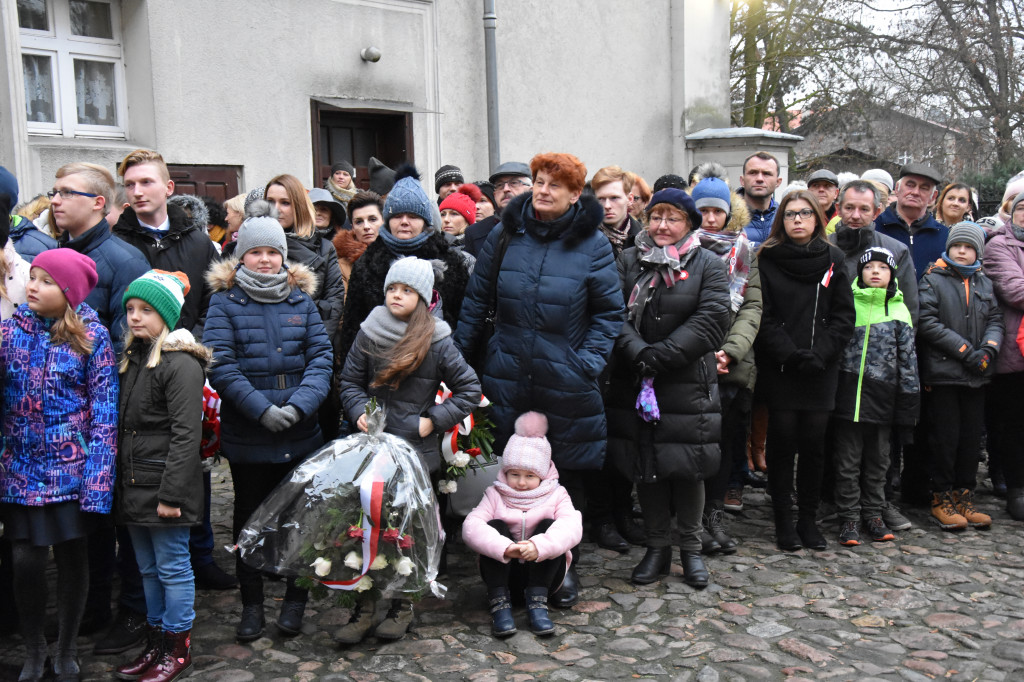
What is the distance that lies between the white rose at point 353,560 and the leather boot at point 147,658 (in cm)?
82

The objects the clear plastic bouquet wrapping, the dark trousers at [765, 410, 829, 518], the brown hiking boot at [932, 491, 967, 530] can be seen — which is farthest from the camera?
the brown hiking boot at [932, 491, 967, 530]

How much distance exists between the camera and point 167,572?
13.2 ft

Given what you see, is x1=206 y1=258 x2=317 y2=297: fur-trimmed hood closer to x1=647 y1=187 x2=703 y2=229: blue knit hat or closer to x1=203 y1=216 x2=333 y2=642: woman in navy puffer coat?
x1=203 y1=216 x2=333 y2=642: woman in navy puffer coat

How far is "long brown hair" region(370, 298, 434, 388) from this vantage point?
4430 mm

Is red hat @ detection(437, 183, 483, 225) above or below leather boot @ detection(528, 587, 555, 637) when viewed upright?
above

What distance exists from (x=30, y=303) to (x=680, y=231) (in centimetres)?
309

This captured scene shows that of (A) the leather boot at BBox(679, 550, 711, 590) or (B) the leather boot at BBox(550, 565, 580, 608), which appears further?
(A) the leather boot at BBox(679, 550, 711, 590)

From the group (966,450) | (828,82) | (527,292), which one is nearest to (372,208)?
(527,292)

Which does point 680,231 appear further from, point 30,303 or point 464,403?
point 30,303

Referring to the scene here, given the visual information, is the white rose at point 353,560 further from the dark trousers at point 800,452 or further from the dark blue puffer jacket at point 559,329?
the dark trousers at point 800,452

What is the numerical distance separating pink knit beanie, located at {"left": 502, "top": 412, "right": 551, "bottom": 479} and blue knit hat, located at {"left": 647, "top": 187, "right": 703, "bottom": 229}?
130cm

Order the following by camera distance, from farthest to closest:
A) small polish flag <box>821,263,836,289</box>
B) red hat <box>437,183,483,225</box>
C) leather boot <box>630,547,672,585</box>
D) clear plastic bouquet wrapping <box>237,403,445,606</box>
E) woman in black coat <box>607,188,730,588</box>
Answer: red hat <box>437,183,483,225</box>, small polish flag <box>821,263,836,289</box>, leather boot <box>630,547,672,585</box>, woman in black coat <box>607,188,730,588</box>, clear plastic bouquet wrapping <box>237,403,445,606</box>

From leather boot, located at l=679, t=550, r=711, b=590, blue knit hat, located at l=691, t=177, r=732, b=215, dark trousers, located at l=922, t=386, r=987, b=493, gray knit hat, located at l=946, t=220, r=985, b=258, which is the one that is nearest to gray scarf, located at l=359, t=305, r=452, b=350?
leather boot, located at l=679, t=550, r=711, b=590

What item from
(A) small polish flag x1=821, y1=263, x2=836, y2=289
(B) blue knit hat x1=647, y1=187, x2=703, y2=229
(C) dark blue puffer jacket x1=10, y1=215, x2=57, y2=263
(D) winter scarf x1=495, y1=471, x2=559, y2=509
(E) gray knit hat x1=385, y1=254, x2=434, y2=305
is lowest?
(D) winter scarf x1=495, y1=471, x2=559, y2=509
